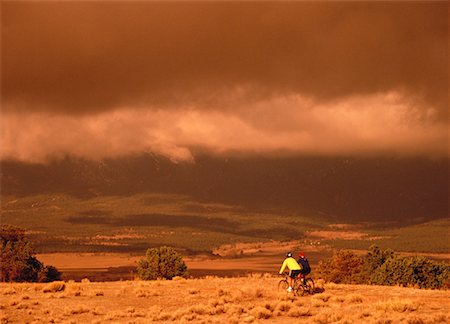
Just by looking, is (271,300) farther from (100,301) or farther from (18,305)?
(18,305)

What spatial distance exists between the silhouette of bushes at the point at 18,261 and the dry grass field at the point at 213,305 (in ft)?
89.7

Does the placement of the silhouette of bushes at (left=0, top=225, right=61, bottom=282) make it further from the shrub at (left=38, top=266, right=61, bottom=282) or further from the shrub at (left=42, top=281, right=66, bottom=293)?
the shrub at (left=42, top=281, right=66, bottom=293)

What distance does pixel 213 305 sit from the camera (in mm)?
34312

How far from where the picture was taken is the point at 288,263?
118ft

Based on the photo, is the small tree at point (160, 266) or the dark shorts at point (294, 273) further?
the small tree at point (160, 266)

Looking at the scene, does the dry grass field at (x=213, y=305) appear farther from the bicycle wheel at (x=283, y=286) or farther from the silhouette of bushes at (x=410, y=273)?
the silhouette of bushes at (x=410, y=273)

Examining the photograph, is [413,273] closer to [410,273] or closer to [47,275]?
[410,273]

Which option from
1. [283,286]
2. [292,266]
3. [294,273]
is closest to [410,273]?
[283,286]

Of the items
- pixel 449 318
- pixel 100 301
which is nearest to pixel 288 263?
pixel 449 318

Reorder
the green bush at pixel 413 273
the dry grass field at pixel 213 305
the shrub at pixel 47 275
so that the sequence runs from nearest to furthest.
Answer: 1. the dry grass field at pixel 213 305
2. the green bush at pixel 413 273
3. the shrub at pixel 47 275

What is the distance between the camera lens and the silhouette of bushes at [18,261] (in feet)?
226

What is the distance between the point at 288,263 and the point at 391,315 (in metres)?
7.76

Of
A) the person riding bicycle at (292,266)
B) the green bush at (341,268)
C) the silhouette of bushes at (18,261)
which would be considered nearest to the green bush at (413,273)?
the green bush at (341,268)

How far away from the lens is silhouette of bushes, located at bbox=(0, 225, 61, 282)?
226 ft
